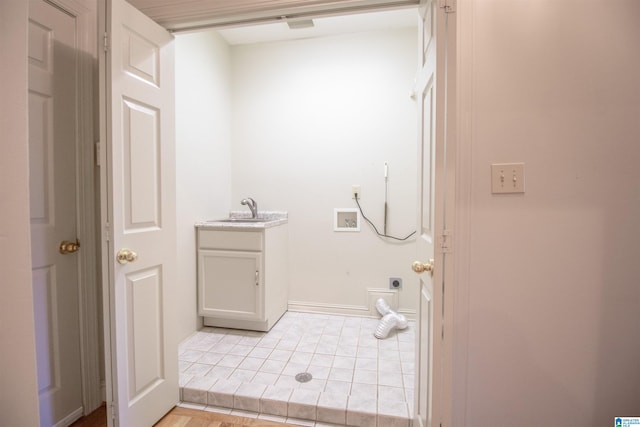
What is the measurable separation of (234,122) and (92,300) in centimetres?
201

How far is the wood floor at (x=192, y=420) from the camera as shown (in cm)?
147

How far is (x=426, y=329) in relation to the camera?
1.18 meters

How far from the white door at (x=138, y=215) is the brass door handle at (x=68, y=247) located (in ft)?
1.18

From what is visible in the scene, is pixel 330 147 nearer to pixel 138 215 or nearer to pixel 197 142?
pixel 197 142

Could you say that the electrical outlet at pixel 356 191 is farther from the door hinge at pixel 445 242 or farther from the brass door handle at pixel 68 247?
the brass door handle at pixel 68 247

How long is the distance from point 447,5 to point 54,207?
6.14ft

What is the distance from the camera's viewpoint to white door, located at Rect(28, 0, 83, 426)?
128 cm

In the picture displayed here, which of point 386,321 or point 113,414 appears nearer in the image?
point 113,414

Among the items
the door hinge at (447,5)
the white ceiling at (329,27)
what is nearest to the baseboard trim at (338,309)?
the door hinge at (447,5)

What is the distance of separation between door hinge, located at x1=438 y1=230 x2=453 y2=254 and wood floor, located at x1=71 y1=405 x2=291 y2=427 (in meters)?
1.24

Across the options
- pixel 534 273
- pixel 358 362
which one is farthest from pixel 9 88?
pixel 358 362

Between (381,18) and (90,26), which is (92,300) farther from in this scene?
(381,18)

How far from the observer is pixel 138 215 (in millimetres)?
1351

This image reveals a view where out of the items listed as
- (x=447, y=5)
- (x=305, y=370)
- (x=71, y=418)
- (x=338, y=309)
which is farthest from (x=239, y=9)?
(x=338, y=309)
